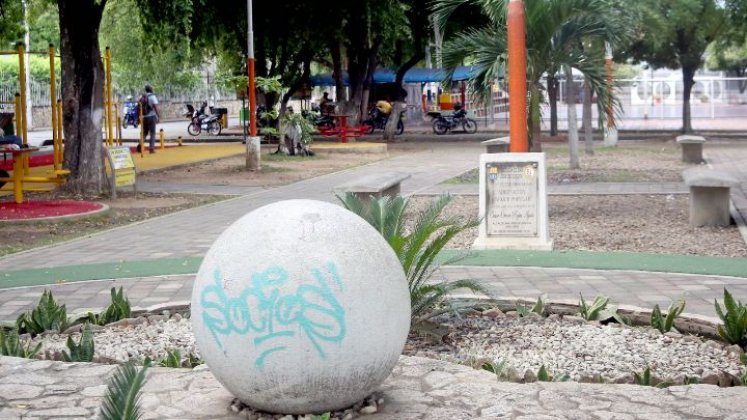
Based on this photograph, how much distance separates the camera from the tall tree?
2936cm

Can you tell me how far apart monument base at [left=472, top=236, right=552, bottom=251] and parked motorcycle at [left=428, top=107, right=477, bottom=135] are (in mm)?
28039

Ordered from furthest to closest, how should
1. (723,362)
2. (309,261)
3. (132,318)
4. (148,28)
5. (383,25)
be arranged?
1. (383,25)
2. (148,28)
3. (132,318)
4. (723,362)
5. (309,261)

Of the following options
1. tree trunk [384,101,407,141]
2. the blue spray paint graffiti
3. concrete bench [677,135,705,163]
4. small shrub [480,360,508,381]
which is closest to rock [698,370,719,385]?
small shrub [480,360,508,381]

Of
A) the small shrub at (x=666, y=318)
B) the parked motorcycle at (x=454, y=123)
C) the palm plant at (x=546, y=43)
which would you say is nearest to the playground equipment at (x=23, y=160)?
the palm plant at (x=546, y=43)

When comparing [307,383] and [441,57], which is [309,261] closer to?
[307,383]

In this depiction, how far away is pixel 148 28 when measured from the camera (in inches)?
815

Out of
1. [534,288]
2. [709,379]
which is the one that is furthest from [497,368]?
[534,288]

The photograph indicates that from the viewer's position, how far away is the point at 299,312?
4.89 meters

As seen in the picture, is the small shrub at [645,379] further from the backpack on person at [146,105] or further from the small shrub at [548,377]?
the backpack on person at [146,105]

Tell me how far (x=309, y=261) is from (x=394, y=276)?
48 cm

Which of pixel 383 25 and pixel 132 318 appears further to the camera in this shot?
pixel 383 25

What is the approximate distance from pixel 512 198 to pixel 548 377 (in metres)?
6.15

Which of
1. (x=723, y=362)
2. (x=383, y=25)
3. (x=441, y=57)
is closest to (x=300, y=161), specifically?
(x=383, y=25)

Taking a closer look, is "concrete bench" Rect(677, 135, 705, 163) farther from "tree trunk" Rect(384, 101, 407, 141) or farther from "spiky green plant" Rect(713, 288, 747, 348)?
"spiky green plant" Rect(713, 288, 747, 348)
